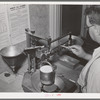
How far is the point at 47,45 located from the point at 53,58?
327mm

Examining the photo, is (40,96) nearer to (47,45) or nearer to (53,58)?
(47,45)

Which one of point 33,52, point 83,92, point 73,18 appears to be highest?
point 73,18

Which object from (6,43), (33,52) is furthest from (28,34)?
(6,43)

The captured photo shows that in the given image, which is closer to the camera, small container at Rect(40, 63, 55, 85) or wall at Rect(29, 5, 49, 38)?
small container at Rect(40, 63, 55, 85)

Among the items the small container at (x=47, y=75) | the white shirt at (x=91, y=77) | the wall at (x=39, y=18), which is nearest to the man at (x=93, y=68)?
the white shirt at (x=91, y=77)

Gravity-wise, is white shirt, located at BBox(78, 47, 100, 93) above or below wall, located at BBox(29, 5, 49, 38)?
below

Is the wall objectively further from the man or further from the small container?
the small container

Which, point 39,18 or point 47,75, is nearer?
point 47,75

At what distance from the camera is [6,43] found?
1.23 metres

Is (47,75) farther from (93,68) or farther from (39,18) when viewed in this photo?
(39,18)

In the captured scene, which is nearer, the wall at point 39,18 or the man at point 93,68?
the man at point 93,68

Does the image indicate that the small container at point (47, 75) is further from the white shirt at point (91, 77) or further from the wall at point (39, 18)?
the wall at point (39, 18)

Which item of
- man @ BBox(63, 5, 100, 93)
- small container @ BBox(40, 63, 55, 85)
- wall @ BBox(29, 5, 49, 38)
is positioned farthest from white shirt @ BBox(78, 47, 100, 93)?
wall @ BBox(29, 5, 49, 38)

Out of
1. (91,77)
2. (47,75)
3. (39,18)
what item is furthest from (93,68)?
(39,18)
